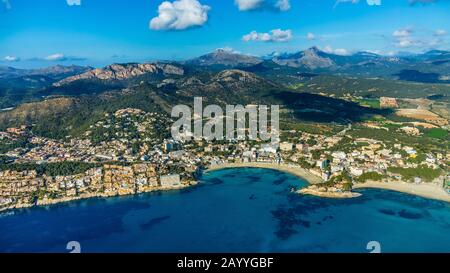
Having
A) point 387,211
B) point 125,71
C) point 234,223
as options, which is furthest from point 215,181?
point 125,71

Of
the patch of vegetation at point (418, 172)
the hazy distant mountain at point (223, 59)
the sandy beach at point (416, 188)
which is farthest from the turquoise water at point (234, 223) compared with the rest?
the hazy distant mountain at point (223, 59)

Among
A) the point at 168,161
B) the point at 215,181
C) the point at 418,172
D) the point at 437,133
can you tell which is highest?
the point at 437,133

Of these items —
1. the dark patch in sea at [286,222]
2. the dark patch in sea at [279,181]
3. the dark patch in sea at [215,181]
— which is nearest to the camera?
the dark patch in sea at [286,222]

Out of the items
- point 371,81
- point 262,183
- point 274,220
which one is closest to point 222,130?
point 262,183

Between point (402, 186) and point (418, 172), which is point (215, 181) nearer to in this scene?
point (402, 186)

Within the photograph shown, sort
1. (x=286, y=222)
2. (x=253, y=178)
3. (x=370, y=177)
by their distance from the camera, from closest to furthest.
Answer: (x=286, y=222) < (x=370, y=177) < (x=253, y=178)

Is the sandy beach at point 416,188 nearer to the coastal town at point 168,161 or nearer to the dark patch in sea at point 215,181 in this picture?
the coastal town at point 168,161
